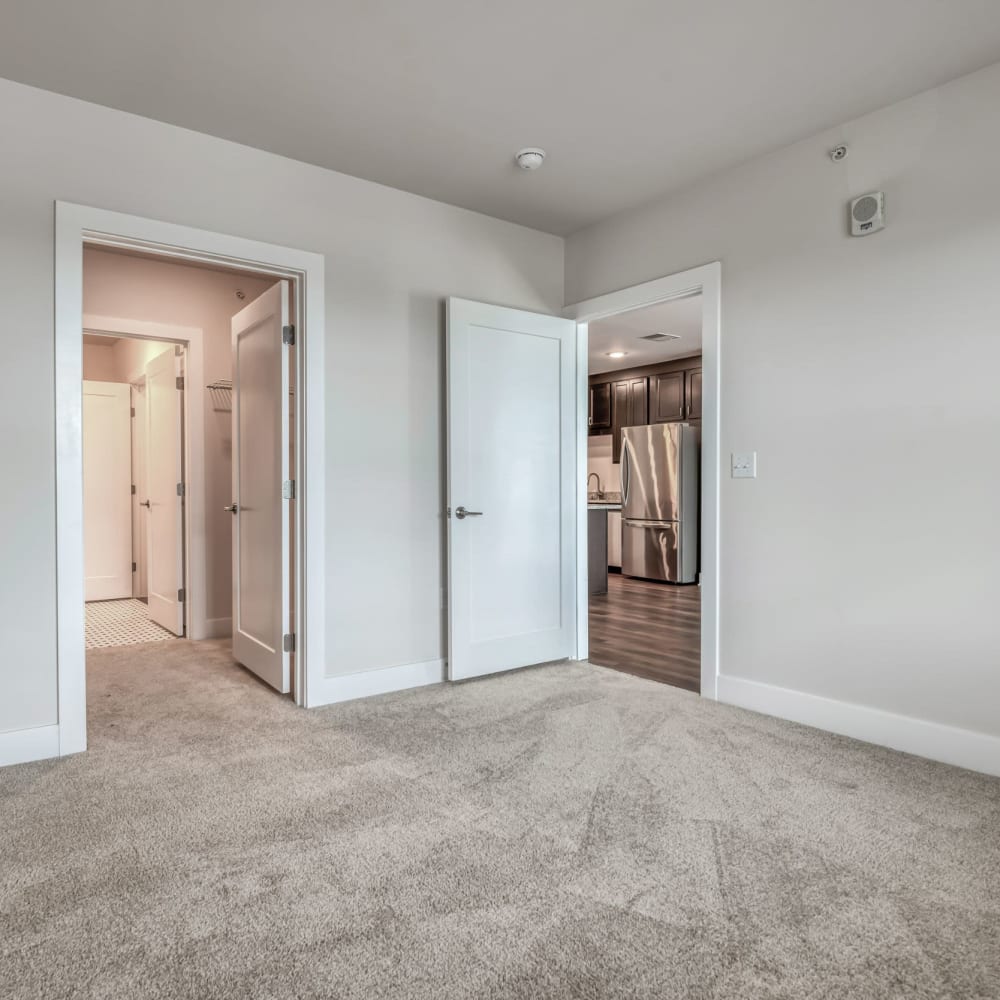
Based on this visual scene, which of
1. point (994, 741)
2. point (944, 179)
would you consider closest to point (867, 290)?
point (944, 179)

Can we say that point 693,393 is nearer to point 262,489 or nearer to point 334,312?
point 334,312

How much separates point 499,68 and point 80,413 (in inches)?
79.0

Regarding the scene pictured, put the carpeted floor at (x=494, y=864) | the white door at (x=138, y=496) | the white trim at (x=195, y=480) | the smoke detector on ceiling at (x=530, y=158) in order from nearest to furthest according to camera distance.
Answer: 1. the carpeted floor at (x=494, y=864)
2. the smoke detector on ceiling at (x=530, y=158)
3. the white trim at (x=195, y=480)
4. the white door at (x=138, y=496)

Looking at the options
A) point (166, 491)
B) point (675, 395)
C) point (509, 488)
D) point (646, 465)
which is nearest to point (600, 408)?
point (675, 395)

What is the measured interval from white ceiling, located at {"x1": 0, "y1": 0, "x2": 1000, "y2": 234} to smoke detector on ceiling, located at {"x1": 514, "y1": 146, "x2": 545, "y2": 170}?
4 centimetres

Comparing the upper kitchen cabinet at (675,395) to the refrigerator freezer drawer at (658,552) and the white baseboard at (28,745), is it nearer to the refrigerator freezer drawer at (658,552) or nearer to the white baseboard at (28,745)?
the refrigerator freezer drawer at (658,552)

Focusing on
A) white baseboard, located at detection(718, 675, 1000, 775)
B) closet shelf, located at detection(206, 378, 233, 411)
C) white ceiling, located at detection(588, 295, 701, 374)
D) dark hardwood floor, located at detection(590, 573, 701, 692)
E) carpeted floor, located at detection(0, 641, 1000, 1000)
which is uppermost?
white ceiling, located at detection(588, 295, 701, 374)

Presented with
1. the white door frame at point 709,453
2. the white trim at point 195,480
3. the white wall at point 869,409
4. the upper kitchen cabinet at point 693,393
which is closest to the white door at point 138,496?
the white trim at point 195,480

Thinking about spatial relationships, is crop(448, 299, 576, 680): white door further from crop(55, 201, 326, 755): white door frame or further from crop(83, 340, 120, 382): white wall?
crop(83, 340, 120, 382): white wall

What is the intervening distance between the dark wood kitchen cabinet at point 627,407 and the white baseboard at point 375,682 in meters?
5.21

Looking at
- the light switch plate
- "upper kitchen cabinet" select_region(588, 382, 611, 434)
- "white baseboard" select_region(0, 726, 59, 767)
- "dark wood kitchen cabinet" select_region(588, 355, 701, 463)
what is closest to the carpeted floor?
"white baseboard" select_region(0, 726, 59, 767)

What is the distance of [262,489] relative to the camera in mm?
3697

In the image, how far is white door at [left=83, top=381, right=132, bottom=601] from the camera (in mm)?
6621

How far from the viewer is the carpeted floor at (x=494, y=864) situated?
1471 mm
